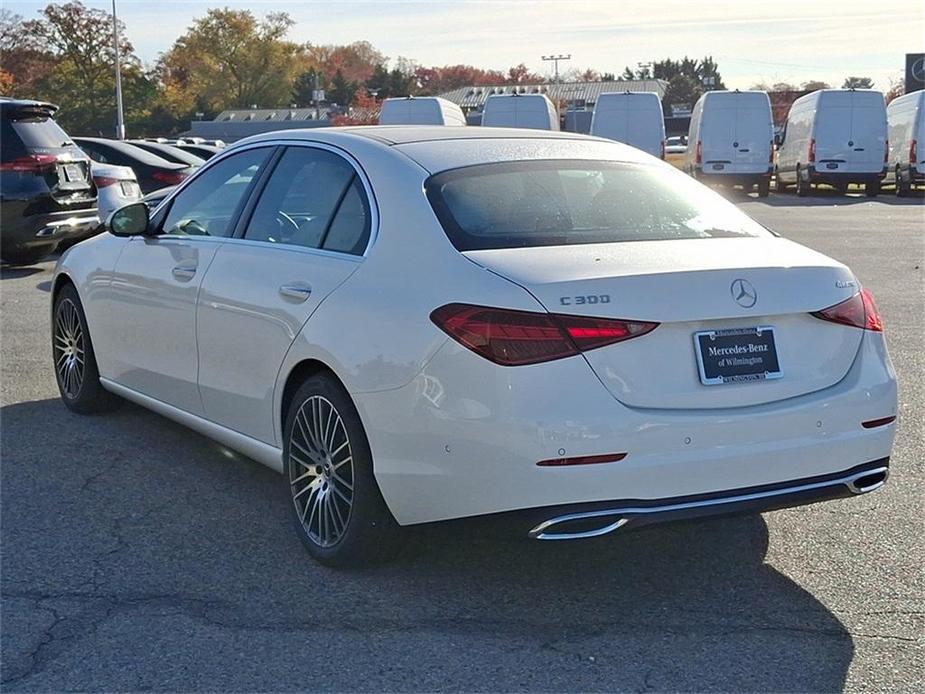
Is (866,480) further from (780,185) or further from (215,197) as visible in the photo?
(780,185)

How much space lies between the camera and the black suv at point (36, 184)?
13.5 metres

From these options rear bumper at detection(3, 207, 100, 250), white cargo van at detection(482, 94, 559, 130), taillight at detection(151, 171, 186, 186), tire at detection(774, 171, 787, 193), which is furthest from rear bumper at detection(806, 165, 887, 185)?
rear bumper at detection(3, 207, 100, 250)

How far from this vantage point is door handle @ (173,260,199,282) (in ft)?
18.3

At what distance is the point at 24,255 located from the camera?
46.1 ft

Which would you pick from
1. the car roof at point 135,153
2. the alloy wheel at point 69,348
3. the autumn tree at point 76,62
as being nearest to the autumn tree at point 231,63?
the autumn tree at point 76,62

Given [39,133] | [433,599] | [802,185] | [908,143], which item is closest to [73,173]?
[39,133]

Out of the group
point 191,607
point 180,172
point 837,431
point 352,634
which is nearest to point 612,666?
point 352,634

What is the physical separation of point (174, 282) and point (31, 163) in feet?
28.5

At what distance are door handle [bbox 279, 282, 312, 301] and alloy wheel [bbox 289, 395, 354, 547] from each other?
40cm

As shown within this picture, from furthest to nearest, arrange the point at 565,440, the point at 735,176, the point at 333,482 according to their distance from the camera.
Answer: the point at 735,176, the point at 333,482, the point at 565,440

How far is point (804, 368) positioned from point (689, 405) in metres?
0.47

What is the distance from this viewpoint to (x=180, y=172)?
18.1 m

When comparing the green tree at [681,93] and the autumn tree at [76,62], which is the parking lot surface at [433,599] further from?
the green tree at [681,93]

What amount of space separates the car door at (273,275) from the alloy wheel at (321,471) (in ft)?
0.90
